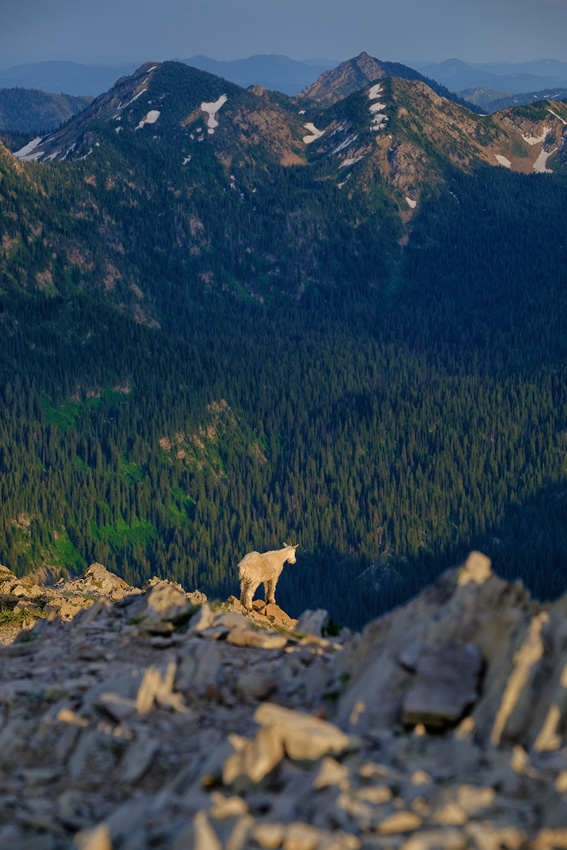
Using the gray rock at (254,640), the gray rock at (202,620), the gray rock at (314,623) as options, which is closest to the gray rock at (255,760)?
the gray rock at (254,640)

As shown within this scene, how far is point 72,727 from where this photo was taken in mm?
31688

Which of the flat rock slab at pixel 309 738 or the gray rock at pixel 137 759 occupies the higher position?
the flat rock slab at pixel 309 738

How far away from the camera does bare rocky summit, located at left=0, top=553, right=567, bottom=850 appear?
2392cm

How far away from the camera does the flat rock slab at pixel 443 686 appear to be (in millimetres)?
29172

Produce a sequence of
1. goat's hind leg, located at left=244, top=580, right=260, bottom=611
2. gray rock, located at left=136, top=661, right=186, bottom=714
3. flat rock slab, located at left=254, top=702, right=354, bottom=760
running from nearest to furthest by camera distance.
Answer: flat rock slab, located at left=254, top=702, right=354, bottom=760 → gray rock, located at left=136, top=661, right=186, bottom=714 → goat's hind leg, located at left=244, top=580, right=260, bottom=611

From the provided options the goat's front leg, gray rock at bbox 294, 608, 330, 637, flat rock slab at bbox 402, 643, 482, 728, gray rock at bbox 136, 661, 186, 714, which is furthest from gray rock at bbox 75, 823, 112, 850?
the goat's front leg

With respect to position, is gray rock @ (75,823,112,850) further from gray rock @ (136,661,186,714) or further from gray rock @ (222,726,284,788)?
gray rock @ (136,661,186,714)

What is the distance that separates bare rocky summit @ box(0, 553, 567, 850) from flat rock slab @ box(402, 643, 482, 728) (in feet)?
0.19

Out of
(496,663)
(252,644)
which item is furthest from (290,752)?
(252,644)

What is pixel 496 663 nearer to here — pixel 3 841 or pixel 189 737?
pixel 189 737

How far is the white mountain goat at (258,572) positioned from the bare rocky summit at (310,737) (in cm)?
3456

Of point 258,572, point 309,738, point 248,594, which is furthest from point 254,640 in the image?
point 258,572

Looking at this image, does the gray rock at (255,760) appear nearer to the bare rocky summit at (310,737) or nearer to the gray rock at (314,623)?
the bare rocky summit at (310,737)

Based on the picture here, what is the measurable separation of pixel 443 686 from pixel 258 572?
48.9 metres
